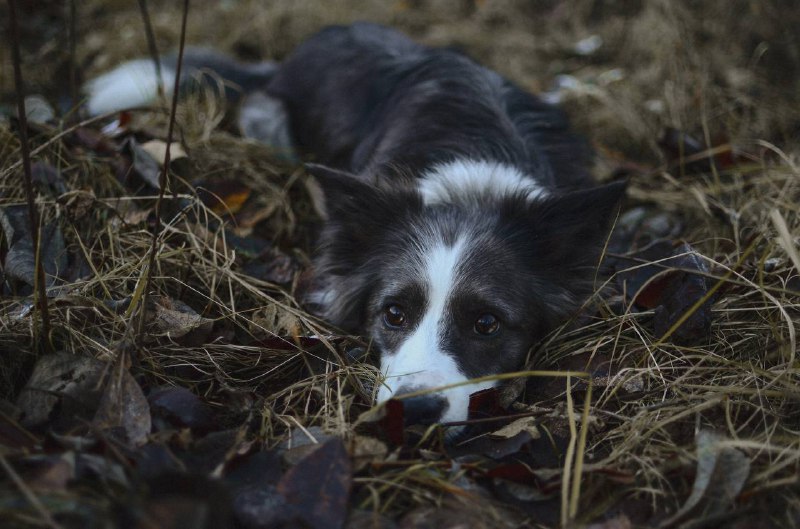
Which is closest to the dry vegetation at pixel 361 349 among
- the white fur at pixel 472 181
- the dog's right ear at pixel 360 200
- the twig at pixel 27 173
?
the twig at pixel 27 173

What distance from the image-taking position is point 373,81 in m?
4.57

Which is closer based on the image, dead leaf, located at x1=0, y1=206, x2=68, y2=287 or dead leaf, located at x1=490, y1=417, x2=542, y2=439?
dead leaf, located at x1=490, y1=417, x2=542, y2=439

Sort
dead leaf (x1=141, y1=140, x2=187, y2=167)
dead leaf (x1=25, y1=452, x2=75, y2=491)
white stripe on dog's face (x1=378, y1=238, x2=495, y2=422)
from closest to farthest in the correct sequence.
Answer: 1. dead leaf (x1=25, y1=452, x2=75, y2=491)
2. white stripe on dog's face (x1=378, y1=238, x2=495, y2=422)
3. dead leaf (x1=141, y1=140, x2=187, y2=167)

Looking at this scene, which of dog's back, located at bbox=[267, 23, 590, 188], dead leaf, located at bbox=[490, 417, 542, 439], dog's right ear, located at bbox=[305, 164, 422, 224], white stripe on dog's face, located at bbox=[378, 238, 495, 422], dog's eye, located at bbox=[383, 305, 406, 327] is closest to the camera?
dead leaf, located at bbox=[490, 417, 542, 439]

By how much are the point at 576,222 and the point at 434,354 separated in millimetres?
873

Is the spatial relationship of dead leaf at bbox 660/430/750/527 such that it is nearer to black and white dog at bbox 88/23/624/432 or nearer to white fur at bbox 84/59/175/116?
black and white dog at bbox 88/23/624/432

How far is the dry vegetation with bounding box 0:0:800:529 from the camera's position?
2.03 m

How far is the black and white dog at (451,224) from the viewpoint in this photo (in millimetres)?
2836

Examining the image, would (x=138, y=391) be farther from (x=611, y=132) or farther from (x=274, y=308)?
(x=611, y=132)

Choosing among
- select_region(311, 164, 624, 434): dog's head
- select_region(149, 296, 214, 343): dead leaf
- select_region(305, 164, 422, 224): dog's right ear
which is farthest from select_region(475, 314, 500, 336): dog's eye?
select_region(149, 296, 214, 343): dead leaf

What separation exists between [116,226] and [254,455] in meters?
1.55

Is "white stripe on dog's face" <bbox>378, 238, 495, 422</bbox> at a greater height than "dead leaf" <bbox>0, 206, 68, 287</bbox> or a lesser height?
lesser

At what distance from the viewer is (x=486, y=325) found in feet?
9.43

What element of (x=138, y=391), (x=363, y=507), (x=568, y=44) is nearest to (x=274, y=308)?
(x=138, y=391)
